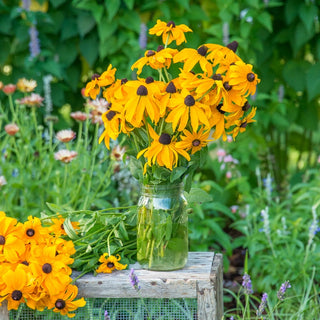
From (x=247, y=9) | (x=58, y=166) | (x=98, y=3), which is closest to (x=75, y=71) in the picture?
→ (x=98, y=3)

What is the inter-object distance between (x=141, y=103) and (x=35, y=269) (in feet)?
1.75

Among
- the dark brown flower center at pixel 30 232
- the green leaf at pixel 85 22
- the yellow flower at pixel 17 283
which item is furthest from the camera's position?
the green leaf at pixel 85 22

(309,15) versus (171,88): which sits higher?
(309,15)

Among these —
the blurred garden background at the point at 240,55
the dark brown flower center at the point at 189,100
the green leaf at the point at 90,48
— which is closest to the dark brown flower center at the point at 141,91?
the dark brown flower center at the point at 189,100

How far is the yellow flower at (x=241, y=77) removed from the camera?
1537 mm

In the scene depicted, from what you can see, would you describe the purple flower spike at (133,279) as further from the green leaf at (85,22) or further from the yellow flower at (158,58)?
the green leaf at (85,22)

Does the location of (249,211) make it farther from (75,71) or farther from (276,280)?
(75,71)

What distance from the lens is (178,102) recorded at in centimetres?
153

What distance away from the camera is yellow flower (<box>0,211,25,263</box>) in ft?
5.49

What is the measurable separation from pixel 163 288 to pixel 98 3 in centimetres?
215

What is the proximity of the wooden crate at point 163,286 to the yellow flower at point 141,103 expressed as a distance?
458 mm

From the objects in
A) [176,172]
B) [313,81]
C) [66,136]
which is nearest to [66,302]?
[176,172]

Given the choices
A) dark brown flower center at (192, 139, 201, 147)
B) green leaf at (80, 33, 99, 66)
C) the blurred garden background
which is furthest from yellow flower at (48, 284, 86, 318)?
green leaf at (80, 33, 99, 66)

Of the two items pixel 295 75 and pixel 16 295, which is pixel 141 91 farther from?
pixel 295 75
